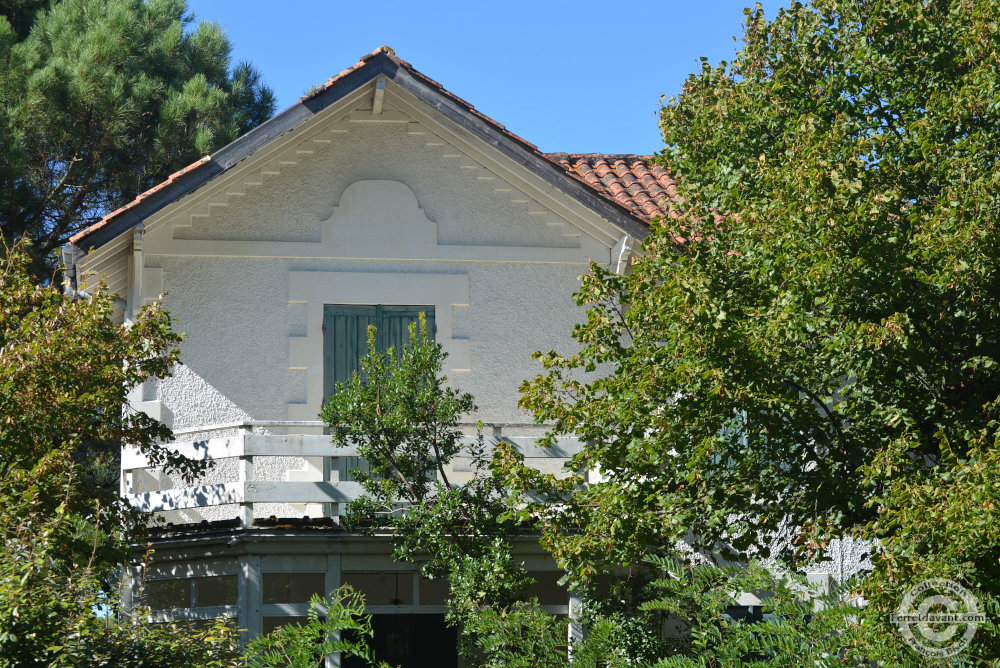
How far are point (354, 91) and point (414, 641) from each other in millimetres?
A: 6957

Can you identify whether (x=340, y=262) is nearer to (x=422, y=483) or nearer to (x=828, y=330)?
(x=422, y=483)

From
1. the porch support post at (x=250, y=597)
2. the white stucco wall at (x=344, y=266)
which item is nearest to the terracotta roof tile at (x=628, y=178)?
the white stucco wall at (x=344, y=266)

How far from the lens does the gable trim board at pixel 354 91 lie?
1196cm

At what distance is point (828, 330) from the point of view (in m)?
7.93

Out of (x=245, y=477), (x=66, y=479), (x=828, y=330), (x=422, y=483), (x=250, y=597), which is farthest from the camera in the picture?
(x=245, y=477)

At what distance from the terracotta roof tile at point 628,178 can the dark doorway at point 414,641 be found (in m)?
5.72

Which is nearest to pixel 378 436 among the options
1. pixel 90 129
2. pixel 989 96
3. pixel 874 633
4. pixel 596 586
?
pixel 596 586

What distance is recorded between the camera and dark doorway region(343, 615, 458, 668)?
49.0 ft

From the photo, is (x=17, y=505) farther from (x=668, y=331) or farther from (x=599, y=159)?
(x=599, y=159)

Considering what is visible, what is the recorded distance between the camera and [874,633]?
6.82m

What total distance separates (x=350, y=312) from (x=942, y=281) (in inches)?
280

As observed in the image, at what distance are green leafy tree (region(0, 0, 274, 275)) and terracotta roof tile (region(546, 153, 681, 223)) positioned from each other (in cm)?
902

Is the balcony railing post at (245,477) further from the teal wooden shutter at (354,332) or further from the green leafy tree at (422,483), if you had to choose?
the teal wooden shutter at (354,332)

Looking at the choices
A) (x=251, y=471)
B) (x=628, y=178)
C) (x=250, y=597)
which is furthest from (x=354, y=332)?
(x=628, y=178)
